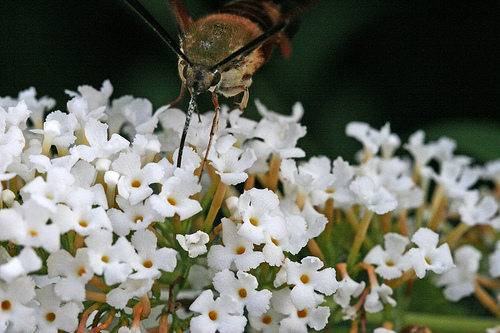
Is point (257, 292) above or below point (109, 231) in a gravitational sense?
below

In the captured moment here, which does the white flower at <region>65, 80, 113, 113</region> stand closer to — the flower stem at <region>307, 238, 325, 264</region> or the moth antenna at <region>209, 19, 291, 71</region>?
the moth antenna at <region>209, 19, 291, 71</region>

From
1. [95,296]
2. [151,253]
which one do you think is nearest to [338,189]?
[151,253]

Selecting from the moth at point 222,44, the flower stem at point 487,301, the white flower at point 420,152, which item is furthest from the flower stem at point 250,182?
the flower stem at point 487,301

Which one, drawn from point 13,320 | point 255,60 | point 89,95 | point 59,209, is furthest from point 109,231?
point 255,60

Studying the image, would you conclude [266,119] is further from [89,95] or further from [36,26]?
[36,26]

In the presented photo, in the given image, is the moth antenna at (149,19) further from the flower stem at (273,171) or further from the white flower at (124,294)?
the white flower at (124,294)

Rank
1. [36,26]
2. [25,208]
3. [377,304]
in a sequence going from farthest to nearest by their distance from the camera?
[36,26] < [377,304] < [25,208]
